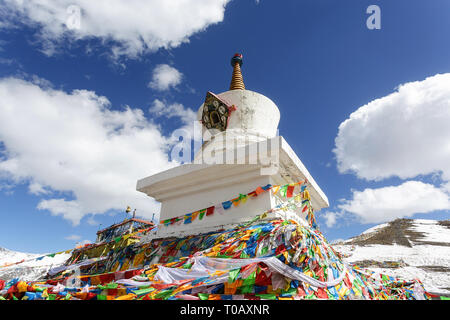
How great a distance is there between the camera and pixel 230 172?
3926 mm

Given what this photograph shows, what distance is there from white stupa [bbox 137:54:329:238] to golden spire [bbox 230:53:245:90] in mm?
1057

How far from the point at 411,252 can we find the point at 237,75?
7602 mm

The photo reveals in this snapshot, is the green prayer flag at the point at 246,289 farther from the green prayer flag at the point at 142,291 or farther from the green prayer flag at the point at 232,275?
the green prayer flag at the point at 142,291

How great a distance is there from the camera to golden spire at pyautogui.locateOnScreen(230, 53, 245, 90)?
6419 mm

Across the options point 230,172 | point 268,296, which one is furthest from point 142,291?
point 230,172

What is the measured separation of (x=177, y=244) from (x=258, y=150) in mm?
1717

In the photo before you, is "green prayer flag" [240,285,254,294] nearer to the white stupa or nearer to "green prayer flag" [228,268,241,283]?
"green prayer flag" [228,268,241,283]

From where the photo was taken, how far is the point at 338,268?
229 cm

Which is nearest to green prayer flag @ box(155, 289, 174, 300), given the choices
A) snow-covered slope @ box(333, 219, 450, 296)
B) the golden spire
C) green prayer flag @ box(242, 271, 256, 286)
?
green prayer flag @ box(242, 271, 256, 286)

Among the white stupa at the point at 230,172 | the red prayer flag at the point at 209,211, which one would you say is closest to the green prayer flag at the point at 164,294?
the white stupa at the point at 230,172

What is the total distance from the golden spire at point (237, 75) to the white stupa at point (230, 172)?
3.47 feet

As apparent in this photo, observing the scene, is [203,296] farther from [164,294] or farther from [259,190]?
[259,190]
